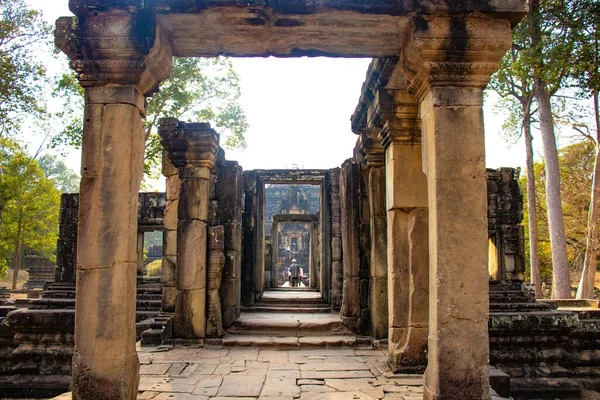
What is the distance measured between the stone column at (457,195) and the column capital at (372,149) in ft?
8.65

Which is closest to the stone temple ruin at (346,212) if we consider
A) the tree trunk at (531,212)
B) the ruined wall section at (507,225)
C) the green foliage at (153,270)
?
the ruined wall section at (507,225)

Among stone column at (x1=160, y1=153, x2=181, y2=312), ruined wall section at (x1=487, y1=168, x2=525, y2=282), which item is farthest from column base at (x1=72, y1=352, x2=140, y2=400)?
ruined wall section at (x1=487, y1=168, x2=525, y2=282)

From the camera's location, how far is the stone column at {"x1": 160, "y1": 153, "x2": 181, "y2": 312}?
7551 mm

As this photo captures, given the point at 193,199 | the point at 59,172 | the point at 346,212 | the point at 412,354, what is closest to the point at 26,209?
the point at 193,199

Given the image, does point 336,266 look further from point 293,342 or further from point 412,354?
point 412,354

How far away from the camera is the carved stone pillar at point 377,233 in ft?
20.7

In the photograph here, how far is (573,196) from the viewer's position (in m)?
19.4

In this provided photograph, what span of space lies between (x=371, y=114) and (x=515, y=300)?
19.3 ft

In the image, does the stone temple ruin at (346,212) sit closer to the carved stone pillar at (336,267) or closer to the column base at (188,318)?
the column base at (188,318)

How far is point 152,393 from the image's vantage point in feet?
13.6

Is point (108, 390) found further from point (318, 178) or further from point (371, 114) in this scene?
point (318, 178)

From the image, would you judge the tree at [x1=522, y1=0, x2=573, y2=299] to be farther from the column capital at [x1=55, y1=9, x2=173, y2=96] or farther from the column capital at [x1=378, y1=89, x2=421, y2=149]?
the column capital at [x1=55, y1=9, x2=173, y2=96]

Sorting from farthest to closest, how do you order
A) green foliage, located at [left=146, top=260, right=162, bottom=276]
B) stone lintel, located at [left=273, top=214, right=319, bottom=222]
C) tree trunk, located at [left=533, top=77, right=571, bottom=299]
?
1. green foliage, located at [left=146, top=260, right=162, bottom=276]
2. stone lintel, located at [left=273, top=214, right=319, bottom=222]
3. tree trunk, located at [left=533, top=77, right=571, bottom=299]

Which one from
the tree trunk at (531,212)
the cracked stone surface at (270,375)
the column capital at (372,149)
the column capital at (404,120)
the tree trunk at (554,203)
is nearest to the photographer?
the cracked stone surface at (270,375)
